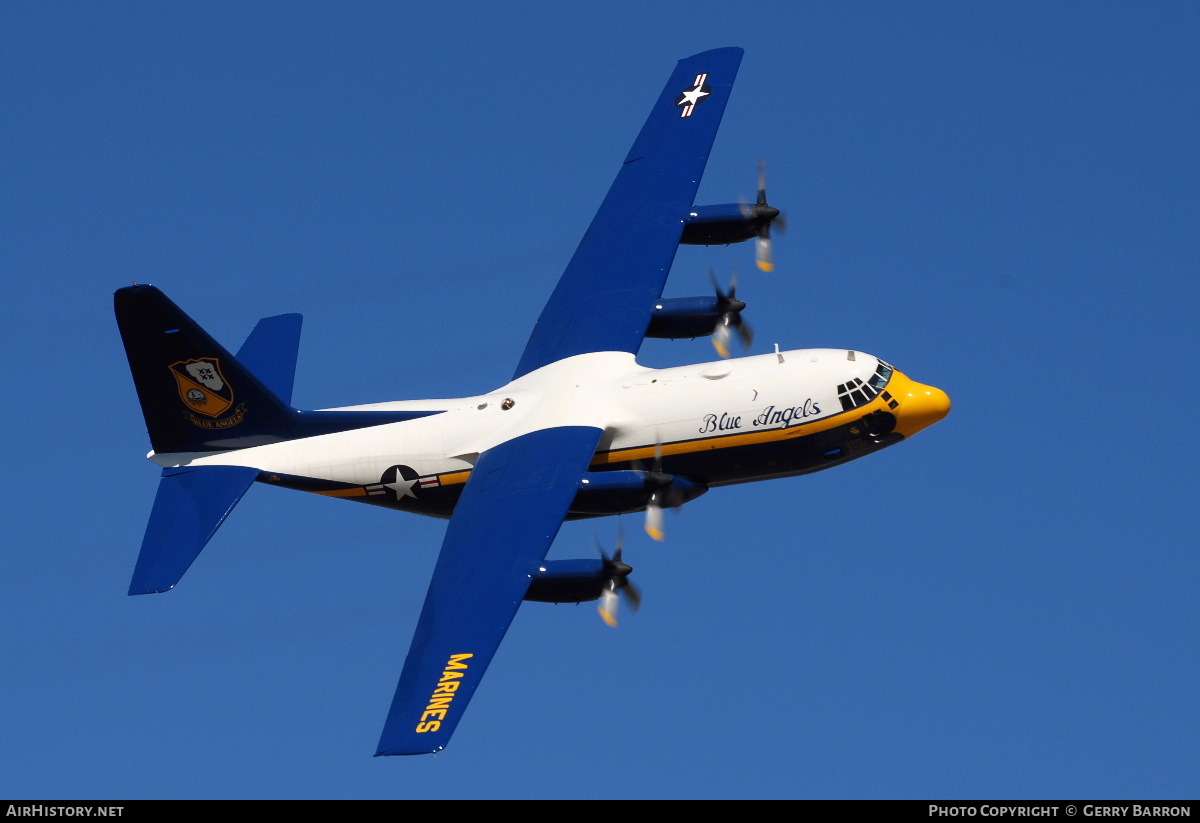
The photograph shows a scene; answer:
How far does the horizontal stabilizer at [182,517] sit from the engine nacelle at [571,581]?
35.2ft

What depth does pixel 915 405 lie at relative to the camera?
5500cm

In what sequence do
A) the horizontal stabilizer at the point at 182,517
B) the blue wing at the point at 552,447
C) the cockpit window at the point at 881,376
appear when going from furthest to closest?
1. the cockpit window at the point at 881,376
2. the horizontal stabilizer at the point at 182,517
3. the blue wing at the point at 552,447

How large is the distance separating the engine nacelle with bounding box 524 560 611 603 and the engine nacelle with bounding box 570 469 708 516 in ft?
9.72

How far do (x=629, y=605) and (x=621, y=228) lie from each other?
1651 centimetres

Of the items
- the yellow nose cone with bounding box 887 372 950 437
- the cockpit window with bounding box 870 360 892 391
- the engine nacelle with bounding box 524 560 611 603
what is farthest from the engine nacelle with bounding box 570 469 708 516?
the yellow nose cone with bounding box 887 372 950 437

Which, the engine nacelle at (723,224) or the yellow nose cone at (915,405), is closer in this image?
the yellow nose cone at (915,405)

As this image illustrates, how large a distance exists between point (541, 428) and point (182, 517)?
36.4 ft

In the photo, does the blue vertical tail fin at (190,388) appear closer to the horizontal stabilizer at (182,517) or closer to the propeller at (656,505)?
the horizontal stabilizer at (182,517)

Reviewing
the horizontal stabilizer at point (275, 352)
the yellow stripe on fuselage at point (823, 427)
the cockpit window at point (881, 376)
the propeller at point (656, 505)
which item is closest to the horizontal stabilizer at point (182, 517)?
the horizontal stabilizer at point (275, 352)

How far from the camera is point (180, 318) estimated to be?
56062 millimetres

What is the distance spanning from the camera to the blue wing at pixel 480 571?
45.8 metres

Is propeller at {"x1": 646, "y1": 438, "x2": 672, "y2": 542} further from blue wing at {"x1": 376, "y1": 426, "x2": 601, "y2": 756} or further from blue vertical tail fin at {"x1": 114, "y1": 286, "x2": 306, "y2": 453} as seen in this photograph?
blue vertical tail fin at {"x1": 114, "y1": 286, "x2": 306, "y2": 453}

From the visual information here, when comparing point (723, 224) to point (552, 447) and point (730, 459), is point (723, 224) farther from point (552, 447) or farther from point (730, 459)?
point (552, 447)
